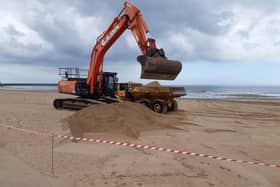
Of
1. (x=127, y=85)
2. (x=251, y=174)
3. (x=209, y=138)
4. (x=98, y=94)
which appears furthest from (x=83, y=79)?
(x=251, y=174)

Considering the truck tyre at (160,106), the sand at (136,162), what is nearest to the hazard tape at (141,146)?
the sand at (136,162)

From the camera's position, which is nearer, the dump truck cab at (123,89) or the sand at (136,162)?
the sand at (136,162)

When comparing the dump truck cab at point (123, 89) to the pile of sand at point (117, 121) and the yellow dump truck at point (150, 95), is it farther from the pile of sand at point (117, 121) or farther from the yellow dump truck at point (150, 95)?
the pile of sand at point (117, 121)

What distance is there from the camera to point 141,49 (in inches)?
442

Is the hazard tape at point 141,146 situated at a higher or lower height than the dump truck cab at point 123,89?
lower

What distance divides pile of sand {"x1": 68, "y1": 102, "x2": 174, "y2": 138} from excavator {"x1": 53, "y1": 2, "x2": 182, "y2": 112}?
6.57ft

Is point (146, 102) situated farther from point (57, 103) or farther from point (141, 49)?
point (57, 103)

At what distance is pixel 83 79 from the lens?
583 inches

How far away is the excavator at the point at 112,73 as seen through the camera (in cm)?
1091

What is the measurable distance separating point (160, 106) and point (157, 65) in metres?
3.43

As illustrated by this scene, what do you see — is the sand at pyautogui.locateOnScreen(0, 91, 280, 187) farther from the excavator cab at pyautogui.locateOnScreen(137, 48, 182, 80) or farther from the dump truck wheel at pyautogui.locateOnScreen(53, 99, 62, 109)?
the dump truck wheel at pyautogui.locateOnScreen(53, 99, 62, 109)

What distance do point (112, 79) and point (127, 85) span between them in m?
1.06

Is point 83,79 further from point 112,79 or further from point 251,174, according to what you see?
point 251,174

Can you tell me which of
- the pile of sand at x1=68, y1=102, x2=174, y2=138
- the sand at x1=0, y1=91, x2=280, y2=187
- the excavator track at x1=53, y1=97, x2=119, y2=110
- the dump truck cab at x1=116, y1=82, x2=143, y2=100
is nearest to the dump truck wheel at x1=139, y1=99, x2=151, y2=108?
the dump truck cab at x1=116, y1=82, x2=143, y2=100
